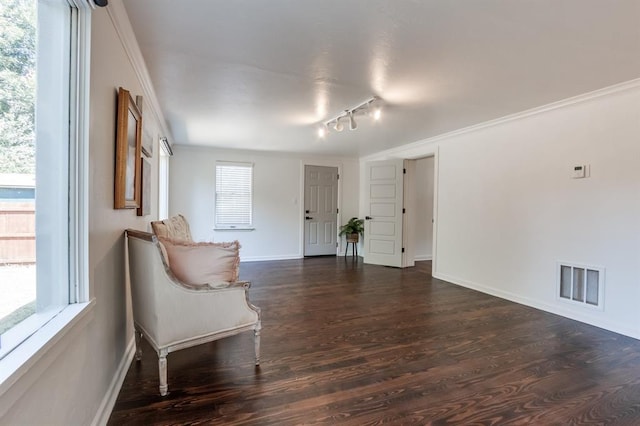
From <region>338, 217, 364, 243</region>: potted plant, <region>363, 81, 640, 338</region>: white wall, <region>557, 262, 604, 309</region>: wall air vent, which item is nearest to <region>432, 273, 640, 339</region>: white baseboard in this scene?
<region>363, 81, 640, 338</region>: white wall

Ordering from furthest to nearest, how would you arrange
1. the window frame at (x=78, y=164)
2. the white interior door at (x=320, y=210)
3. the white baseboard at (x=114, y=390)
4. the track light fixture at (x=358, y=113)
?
the white interior door at (x=320, y=210) → the track light fixture at (x=358, y=113) → the white baseboard at (x=114, y=390) → the window frame at (x=78, y=164)

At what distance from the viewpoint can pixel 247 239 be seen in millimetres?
6234

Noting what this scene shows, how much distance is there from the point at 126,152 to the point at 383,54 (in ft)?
5.94

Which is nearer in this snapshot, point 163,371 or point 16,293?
point 16,293

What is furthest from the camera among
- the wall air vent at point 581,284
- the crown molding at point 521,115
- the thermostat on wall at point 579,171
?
the thermostat on wall at point 579,171

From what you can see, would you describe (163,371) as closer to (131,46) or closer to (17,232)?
(17,232)

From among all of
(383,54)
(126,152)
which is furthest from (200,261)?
(383,54)

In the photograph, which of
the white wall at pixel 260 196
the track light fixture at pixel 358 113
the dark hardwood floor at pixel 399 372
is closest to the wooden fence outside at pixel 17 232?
the dark hardwood floor at pixel 399 372

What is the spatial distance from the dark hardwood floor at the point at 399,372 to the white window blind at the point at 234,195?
3.07m

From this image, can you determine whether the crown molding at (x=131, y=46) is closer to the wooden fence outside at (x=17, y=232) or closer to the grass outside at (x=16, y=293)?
the wooden fence outside at (x=17, y=232)

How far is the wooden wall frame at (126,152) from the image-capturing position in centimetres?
181

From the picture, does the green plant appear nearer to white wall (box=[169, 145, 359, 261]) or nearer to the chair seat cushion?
white wall (box=[169, 145, 359, 261])

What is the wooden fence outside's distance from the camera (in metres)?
0.97

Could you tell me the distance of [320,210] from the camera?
6805 mm
